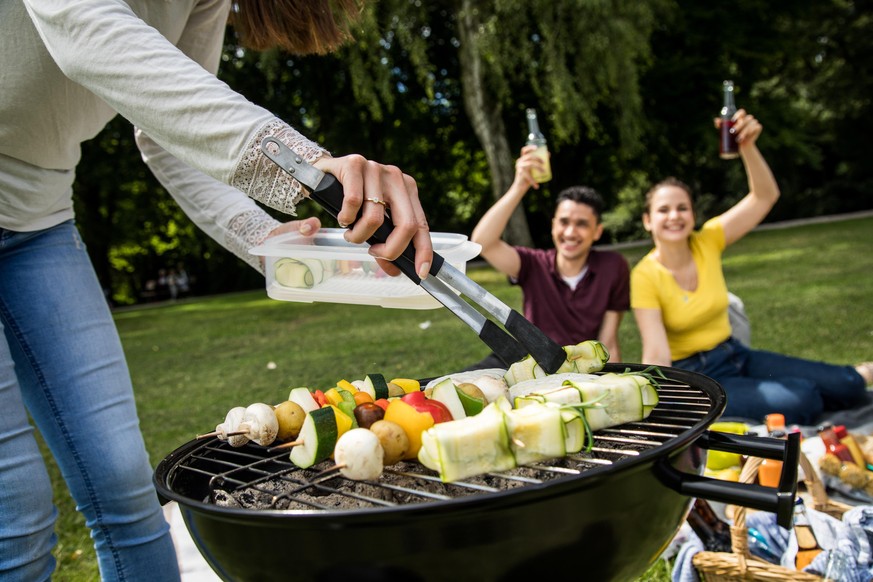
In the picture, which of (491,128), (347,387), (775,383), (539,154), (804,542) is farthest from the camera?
(491,128)

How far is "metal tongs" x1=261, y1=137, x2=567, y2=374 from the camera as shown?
1.14 m

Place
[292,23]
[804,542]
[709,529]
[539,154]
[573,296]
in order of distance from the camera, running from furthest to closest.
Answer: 1. [539,154]
2. [573,296]
3. [709,529]
4. [804,542]
5. [292,23]

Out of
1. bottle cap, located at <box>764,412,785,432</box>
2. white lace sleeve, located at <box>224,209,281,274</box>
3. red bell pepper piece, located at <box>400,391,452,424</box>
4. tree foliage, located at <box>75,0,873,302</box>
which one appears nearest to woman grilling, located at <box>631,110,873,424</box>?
bottle cap, located at <box>764,412,785,432</box>

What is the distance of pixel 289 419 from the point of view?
1435 millimetres

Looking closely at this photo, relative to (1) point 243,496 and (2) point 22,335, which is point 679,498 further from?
(2) point 22,335

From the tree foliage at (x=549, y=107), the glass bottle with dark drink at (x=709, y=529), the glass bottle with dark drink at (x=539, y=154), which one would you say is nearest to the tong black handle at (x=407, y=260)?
the glass bottle with dark drink at (x=709, y=529)

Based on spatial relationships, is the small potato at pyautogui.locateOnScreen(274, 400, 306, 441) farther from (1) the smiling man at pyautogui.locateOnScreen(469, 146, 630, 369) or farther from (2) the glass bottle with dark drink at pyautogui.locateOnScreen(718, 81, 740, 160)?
(2) the glass bottle with dark drink at pyautogui.locateOnScreen(718, 81, 740, 160)

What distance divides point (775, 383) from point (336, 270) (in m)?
2.76

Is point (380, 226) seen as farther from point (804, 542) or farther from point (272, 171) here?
point (804, 542)

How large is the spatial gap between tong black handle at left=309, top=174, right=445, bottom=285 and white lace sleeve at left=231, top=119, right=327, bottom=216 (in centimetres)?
4

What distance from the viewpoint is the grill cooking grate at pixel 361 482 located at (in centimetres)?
123

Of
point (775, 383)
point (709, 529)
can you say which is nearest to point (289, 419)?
point (709, 529)

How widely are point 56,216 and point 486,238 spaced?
249 centimetres

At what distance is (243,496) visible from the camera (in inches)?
52.0
